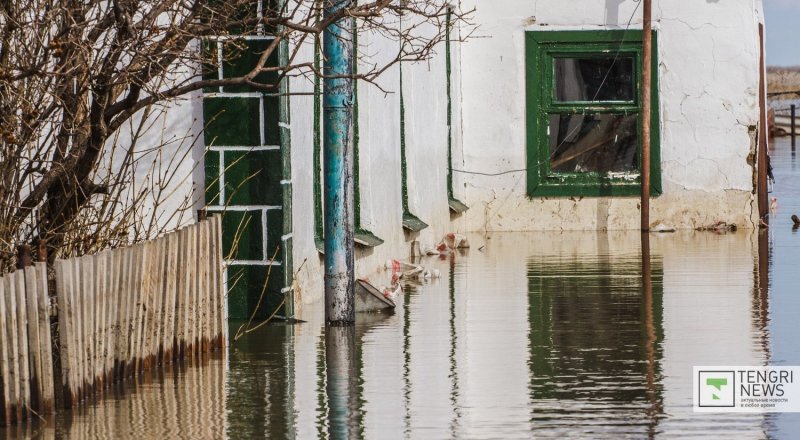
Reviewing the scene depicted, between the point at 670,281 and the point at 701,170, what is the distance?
5.82 m

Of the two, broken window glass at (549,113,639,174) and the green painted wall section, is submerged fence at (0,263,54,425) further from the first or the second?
broken window glass at (549,113,639,174)

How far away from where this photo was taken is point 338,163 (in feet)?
33.5

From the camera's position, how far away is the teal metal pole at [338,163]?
33.3 feet

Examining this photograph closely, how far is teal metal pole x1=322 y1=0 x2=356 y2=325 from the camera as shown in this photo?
10.1 m

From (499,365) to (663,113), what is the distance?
1046cm

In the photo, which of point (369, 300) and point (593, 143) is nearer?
point (369, 300)

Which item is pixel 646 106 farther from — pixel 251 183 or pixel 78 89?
pixel 78 89

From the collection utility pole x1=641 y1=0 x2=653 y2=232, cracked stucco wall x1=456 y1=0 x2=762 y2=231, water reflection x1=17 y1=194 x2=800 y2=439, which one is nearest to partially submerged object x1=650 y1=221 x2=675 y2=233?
cracked stucco wall x1=456 y1=0 x2=762 y2=231

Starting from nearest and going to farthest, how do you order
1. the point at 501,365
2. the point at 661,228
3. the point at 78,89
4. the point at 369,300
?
the point at 78,89
the point at 501,365
the point at 369,300
the point at 661,228

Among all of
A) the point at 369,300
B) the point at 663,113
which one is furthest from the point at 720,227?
the point at 369,300

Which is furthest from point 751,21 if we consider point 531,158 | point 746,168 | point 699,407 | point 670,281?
point 699,407

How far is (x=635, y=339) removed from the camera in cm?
991

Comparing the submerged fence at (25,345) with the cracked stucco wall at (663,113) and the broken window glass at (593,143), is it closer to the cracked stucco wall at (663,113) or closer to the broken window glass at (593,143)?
the cracked stucco wall at (663,113)

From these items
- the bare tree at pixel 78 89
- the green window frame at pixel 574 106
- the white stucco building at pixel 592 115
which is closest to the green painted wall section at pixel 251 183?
the bare tree at pixel 78 89
